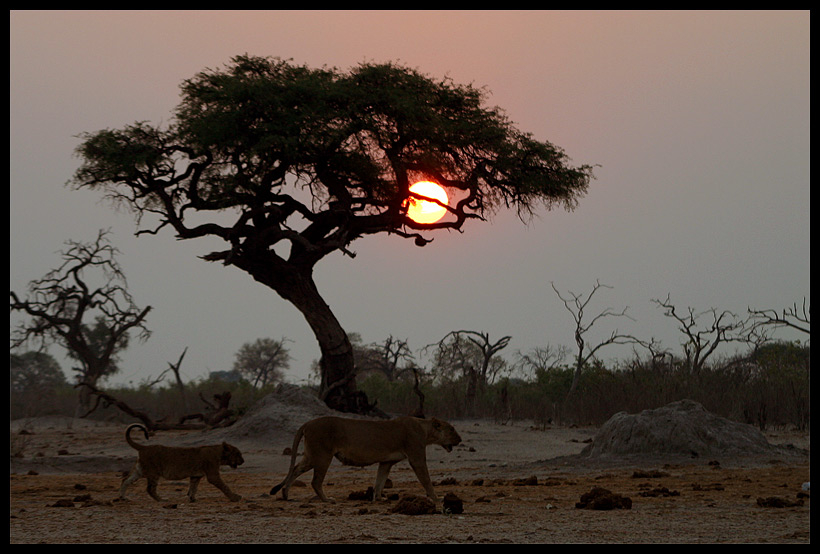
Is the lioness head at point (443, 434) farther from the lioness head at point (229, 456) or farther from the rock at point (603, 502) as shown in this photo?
the lioness head at point (229, 456)

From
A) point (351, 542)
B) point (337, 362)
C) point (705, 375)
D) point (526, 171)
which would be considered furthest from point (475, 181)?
point (351, 542)

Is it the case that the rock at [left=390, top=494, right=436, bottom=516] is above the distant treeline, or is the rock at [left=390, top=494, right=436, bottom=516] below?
below

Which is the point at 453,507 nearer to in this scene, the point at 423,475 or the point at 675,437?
the point at 423,475

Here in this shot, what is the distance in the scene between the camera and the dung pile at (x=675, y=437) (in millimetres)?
15406

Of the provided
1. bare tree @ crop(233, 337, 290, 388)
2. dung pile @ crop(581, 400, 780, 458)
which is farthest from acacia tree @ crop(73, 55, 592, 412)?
bare tree @ crop(233, 337, 290, 388)

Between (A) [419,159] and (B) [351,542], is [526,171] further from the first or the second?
(B) [351,542]

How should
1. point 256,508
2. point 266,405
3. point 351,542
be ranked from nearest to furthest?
point 351,542, point 256,508, point 266,405

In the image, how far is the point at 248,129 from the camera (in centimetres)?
2422

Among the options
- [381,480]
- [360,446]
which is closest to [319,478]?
[360,446]

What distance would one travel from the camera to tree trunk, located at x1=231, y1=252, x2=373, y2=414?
24.8 m

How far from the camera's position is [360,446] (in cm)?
964

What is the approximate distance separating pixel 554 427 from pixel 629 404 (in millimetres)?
2061

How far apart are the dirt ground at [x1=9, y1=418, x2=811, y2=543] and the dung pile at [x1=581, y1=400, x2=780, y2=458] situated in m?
0.58

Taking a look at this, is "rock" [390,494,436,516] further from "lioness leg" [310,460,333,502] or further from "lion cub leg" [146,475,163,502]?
"lion cub leg" [146,475,163,502]
